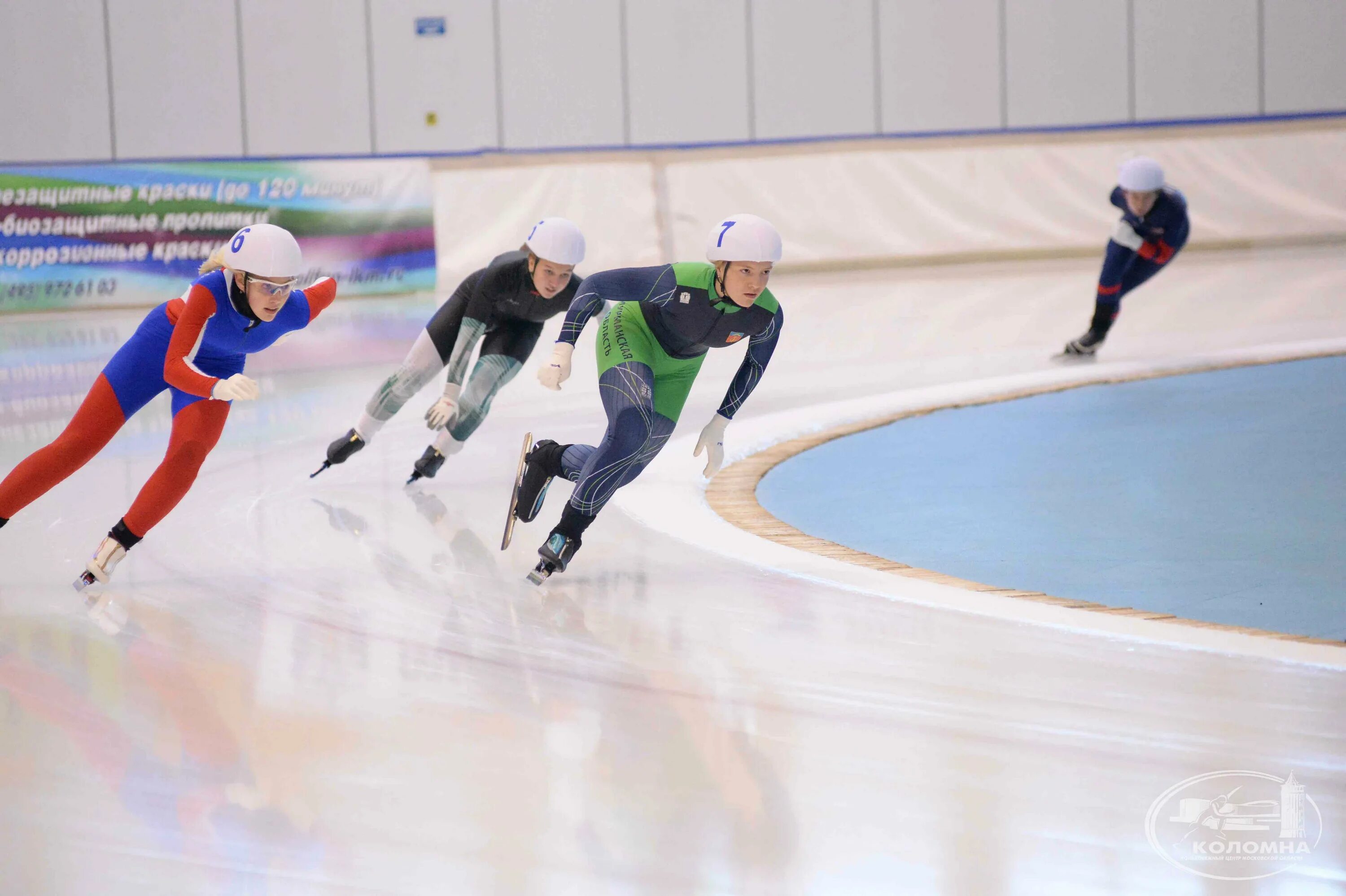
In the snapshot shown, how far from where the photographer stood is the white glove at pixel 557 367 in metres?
3.79

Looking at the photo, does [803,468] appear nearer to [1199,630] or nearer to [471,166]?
[1199,630]

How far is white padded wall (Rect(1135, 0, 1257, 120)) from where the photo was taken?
16.3 m

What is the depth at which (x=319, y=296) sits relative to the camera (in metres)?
4.41

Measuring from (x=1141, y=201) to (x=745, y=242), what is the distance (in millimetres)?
5401

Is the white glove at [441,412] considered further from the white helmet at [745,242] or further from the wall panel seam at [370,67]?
the wall panel seam at [370,67]

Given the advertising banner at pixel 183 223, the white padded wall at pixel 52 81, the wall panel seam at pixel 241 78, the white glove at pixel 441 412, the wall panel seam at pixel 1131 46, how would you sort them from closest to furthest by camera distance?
the white glove at pixel 441 412 < the advertising banner at pixel 183 223 < the white padded wall at pixel 52 81 < the wall panel seam at pixel 241 78 < the wall panel seam at pixel 1131 46

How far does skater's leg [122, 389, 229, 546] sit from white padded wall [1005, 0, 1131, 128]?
45.7ft

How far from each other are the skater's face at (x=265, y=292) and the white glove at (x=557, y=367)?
2.49ft

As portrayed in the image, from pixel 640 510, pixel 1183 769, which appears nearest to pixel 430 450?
pixel 640 510

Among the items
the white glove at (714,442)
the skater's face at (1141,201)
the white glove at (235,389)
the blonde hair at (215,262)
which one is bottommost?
the white glove at (714,442)

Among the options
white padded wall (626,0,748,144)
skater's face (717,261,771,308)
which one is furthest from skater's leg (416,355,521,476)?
white padded wall (626,0,748,144)

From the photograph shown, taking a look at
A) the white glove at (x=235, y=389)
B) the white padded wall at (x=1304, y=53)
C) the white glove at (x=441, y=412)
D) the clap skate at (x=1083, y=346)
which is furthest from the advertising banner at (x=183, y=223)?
the white padded wall at (x=1304, y=53)

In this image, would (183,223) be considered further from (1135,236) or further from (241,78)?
(1135,236)

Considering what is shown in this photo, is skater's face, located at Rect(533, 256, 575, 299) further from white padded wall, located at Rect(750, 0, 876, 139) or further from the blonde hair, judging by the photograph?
white padded wall, located at Rect(750, 0, 876, 139)
